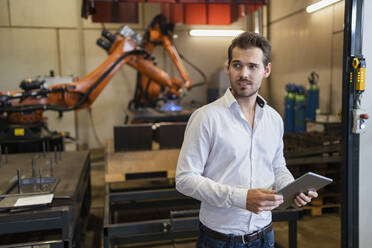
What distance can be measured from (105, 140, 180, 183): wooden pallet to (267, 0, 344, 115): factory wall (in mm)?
1102

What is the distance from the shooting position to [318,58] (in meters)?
2.86

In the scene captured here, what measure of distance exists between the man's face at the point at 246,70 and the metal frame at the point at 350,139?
3.43ft

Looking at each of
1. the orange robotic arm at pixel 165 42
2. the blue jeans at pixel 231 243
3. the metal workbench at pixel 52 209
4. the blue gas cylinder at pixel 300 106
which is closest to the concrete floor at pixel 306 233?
the metal workbench at pixel 52 209

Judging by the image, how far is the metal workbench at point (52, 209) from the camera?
177 cm

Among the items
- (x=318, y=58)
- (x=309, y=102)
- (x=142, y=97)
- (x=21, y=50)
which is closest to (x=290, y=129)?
(x=309, y=102)

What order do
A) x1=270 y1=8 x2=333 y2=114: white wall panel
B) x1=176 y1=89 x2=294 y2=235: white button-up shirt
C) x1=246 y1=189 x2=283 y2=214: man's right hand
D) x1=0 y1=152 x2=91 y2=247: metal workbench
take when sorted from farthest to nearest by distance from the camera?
x1=270 y1=8 x2=333 y2=114: white wall panel, x1=0 y1=152 x2=91 y2=247: metal workbench, x1=176 y1=89 x2=294 y2=235: white button-up shirt, x1=246 y1=189 x2=283 y2=214: man's right hand

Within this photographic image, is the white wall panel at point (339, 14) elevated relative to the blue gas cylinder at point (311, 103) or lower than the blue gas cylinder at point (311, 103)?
elevated

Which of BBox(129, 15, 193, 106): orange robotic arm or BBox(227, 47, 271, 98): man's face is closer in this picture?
BBox(227, 47, 271, 98): man's face

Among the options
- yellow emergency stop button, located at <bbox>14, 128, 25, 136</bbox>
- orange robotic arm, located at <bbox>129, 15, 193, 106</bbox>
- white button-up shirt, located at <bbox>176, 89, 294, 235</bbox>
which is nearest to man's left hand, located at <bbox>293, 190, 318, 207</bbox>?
white button-up shirt, located at <bbox>176, 89, 294, 235</bbox>

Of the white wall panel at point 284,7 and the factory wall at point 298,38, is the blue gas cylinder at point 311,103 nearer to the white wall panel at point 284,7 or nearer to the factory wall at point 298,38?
the factory wall at point 298,38

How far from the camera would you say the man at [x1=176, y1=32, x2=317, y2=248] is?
1.22 metres

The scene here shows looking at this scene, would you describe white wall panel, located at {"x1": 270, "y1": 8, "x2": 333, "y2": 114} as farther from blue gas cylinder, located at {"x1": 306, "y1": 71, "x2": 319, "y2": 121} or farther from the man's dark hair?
blue gas cylinder, located at {"x1": 306, "y1": 71, "x2": 319, "y2": 121}

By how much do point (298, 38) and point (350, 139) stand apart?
925mm

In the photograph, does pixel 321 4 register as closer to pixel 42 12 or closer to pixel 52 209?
pixel 42 12
